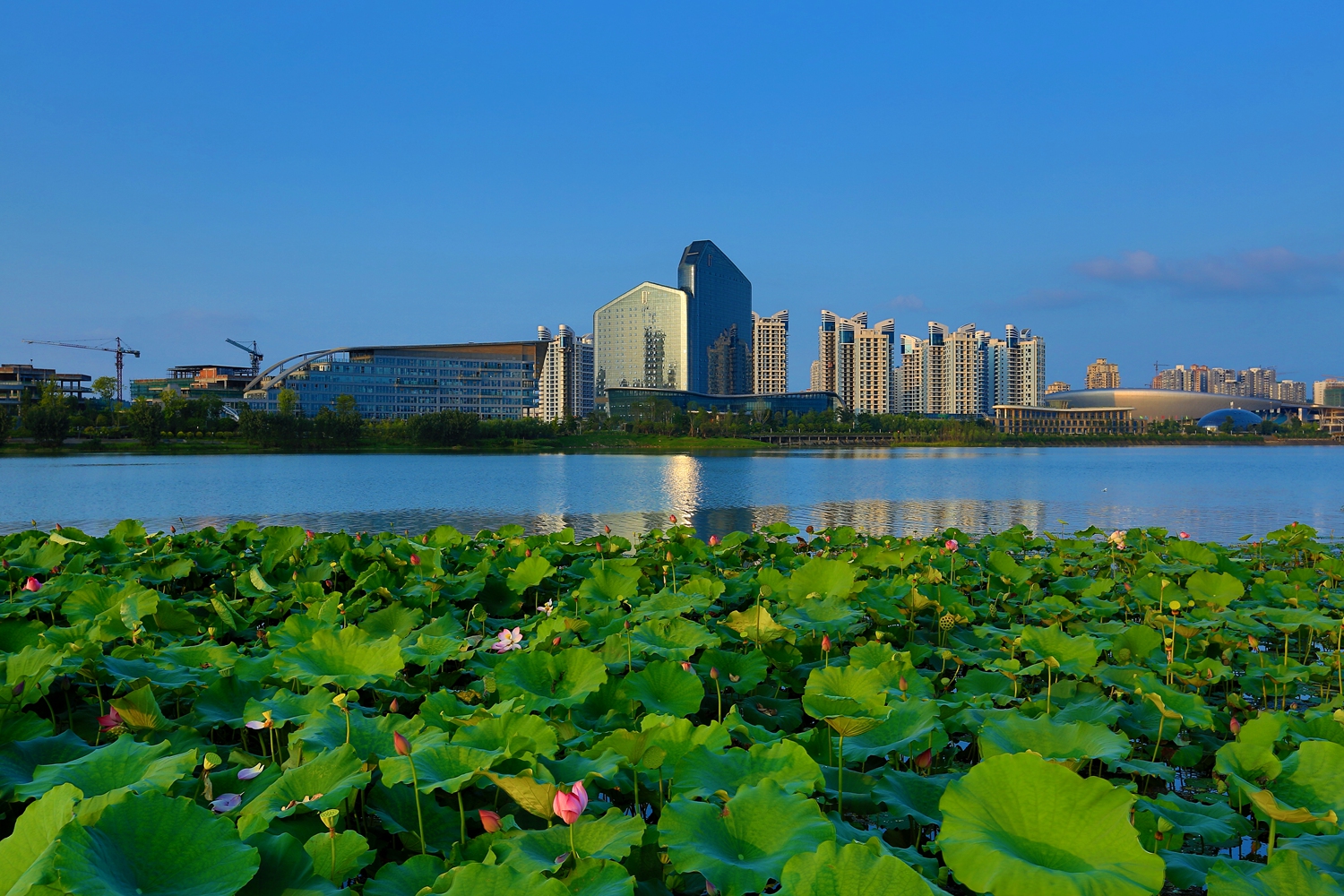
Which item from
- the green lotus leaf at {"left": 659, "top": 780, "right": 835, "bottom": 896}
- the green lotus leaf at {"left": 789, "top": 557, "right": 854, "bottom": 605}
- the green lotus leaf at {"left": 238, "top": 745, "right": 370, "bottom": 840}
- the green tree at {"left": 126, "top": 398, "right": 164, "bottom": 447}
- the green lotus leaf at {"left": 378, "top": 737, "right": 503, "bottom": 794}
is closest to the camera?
the green lotus leaf at {"left": 659, "top": 780, "right": 835, "bottom": 896}

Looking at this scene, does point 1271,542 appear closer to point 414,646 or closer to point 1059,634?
point 1059,634

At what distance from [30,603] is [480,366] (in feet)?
421

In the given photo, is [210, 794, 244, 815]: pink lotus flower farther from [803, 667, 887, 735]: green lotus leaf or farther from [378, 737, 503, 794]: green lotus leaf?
[803, 667, 887, 735]: green lotus leaf

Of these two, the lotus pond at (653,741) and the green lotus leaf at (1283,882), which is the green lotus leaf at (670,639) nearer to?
the lotus pond at (653,741)

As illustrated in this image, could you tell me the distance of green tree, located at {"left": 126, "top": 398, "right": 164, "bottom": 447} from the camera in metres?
58.5

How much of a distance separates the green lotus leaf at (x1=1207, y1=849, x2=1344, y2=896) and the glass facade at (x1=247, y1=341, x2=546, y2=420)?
110 metres

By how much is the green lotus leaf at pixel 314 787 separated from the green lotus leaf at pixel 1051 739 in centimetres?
134

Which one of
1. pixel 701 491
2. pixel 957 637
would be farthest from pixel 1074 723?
pixel 701 491

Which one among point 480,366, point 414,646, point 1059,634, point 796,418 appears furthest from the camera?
point 480,366

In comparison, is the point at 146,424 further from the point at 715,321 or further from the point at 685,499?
the point at 715,321

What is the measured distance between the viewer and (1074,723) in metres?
1.90

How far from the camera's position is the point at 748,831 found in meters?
1.40

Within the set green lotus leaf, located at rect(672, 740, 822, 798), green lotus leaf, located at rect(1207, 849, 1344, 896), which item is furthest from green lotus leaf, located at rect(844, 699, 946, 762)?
green lotus leaf, located at rect(1207, 849, 1344, 896)

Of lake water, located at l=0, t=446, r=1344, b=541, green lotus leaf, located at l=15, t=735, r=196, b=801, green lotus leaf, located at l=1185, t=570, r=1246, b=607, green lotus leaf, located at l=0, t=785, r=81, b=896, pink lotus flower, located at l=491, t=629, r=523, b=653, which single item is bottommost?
lake water, located at l=0, t=446, r=1344, b=541
